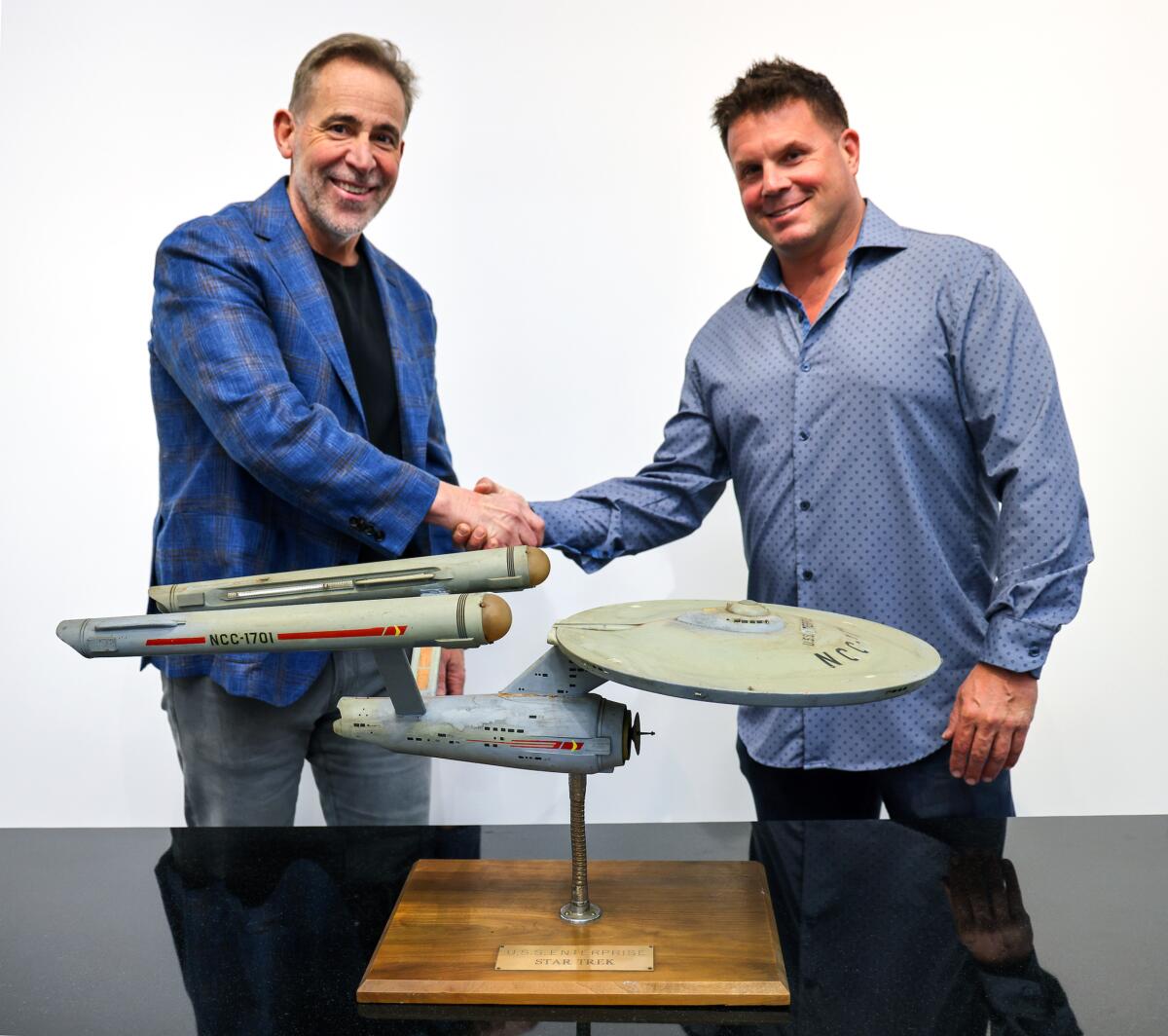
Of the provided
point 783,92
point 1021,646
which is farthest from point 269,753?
point 783,92

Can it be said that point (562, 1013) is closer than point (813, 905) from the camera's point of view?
Yes

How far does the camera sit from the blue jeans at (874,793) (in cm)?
231

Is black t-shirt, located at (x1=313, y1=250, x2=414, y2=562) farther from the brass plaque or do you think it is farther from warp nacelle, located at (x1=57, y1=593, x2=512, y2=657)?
the brass plaque

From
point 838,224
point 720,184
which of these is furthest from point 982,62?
point 838,224

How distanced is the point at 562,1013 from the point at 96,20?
366cm

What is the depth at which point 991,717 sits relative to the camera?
2.13 meters

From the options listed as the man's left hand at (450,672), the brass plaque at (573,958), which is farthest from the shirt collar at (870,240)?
the brass plaque at (573,958)

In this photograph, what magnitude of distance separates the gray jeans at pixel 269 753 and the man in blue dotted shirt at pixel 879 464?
1.76ft

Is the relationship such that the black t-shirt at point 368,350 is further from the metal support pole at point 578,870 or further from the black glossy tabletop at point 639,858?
the metal support pole at point 578,870

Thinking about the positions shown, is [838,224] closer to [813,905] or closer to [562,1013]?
[813,905]

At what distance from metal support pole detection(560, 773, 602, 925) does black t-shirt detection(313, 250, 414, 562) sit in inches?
42.8

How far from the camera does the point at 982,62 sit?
11.7 feet

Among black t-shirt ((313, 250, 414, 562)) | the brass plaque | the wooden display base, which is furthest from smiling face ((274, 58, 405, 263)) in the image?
the brass plaque

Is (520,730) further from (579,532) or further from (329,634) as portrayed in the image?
(579,532)
